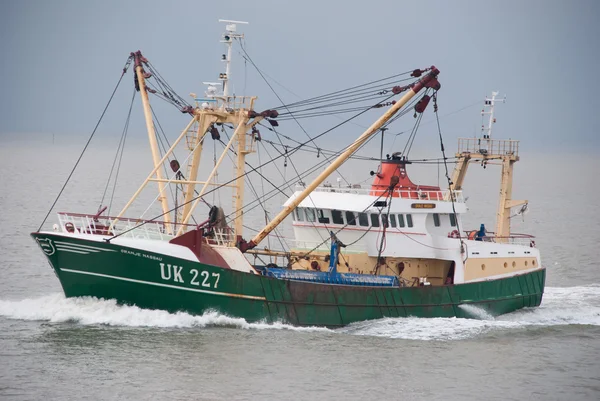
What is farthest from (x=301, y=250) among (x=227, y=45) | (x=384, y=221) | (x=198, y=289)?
(x=227, y=45)

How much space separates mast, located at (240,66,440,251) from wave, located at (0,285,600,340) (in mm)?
3094

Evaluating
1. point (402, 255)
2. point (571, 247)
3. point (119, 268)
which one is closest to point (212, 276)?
point (119, 268)

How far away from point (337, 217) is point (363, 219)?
3.08ft

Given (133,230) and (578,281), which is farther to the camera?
(578,281)

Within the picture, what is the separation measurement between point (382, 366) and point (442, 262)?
9.00 meters

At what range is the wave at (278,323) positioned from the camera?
29844mm

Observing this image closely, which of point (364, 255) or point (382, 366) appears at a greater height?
point (364, 255)

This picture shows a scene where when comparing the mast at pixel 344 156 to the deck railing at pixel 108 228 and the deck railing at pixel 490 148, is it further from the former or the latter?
the deck railing at pixel 490 148

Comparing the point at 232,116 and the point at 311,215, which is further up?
the point at 232,116

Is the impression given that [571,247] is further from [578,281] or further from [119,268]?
[119,268]

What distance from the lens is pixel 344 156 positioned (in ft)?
108

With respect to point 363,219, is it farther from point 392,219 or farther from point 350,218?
point 392,219

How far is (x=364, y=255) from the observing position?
34750 mm

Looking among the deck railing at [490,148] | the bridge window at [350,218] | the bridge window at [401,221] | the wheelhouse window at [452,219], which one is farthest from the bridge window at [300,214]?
the deck railing at [490,148]
